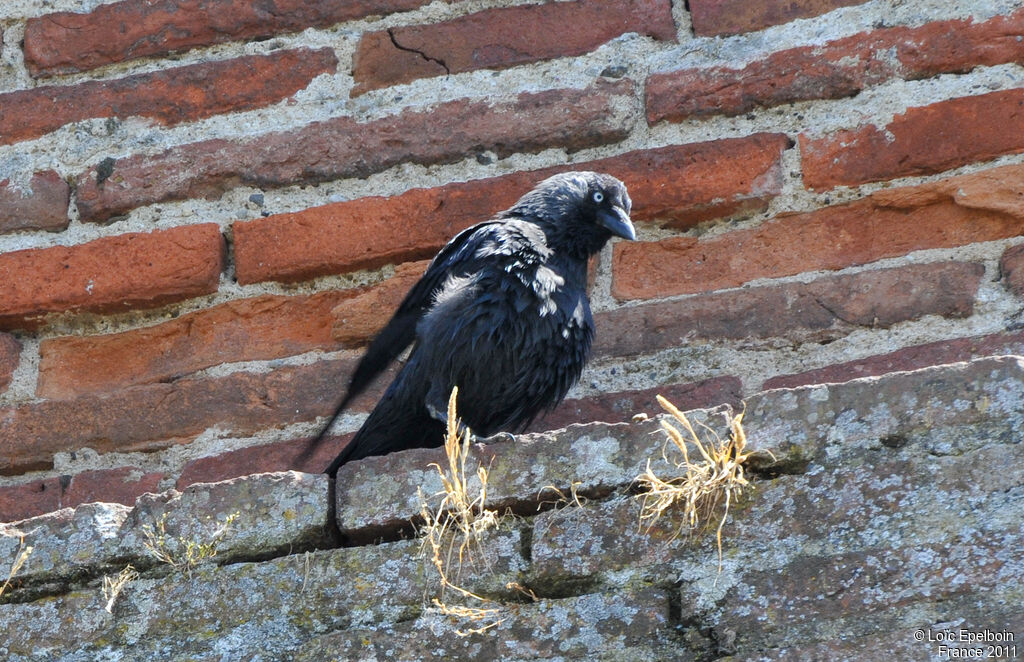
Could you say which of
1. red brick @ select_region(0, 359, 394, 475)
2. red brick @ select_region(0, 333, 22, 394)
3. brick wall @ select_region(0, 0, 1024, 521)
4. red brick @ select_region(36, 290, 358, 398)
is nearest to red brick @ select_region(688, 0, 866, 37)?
brick wall @ select_region(0, 0, 1024, 521)

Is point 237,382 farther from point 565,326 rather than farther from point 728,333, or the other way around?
point 728,333

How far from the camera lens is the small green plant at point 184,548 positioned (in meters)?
2.11

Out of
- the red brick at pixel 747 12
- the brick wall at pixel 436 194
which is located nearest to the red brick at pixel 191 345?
the brick wall at pixel 436 194

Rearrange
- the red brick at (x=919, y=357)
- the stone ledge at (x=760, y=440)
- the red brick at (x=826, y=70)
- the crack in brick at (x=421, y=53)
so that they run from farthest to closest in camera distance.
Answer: the crack in brick at (x=421, y=53) < the red brick at (x=826, y=70) < the red brick at (x=919, y=357) < the stone ledge at (x=760, y=440)

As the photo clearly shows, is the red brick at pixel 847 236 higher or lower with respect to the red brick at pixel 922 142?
lower

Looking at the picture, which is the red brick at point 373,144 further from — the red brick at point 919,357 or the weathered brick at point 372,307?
the red brick at point 919,357

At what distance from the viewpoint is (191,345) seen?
9.20ft

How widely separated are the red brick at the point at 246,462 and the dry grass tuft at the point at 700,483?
949mm

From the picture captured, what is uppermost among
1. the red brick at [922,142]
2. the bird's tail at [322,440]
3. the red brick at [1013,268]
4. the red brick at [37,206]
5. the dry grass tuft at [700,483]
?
the red brick at [922,142]

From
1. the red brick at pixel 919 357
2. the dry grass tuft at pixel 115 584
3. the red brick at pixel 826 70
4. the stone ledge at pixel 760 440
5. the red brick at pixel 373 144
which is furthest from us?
the red brick at pixel 373 144

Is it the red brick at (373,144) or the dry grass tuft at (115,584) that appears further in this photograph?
the red brick at (373,144)

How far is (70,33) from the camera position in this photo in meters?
3.01

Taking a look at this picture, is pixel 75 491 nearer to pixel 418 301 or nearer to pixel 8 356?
pixel 8 356

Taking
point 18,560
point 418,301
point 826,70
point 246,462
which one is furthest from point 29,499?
point 826,70
